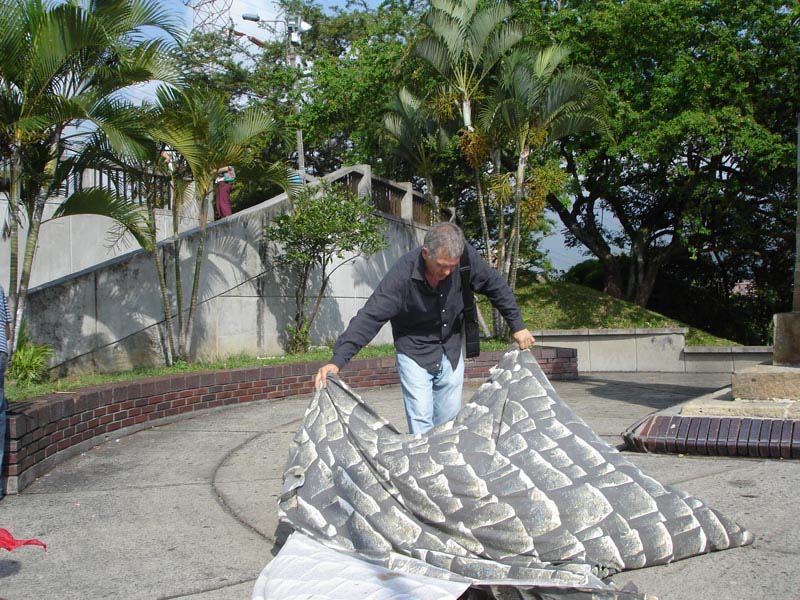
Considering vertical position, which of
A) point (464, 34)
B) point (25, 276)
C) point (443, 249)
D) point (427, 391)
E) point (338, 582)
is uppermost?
point (464, 34)

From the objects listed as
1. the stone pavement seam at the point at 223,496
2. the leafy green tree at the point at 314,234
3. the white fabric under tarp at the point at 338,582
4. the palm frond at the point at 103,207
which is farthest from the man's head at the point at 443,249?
the leafy green tree at the point at 314,234

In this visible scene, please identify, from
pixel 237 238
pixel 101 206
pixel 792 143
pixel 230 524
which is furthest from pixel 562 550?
pixel 792 143

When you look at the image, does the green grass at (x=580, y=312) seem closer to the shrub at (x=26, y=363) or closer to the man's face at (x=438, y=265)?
the shrub at (x=26, y=363)

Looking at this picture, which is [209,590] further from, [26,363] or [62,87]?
[62,87]

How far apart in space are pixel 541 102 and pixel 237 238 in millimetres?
6218

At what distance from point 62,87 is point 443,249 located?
5.79 m

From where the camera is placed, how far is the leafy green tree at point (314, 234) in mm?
12039

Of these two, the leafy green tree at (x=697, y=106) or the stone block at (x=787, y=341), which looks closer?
the stone block at (x=787, y=341)

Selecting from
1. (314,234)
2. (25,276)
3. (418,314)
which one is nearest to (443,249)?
(418,314)

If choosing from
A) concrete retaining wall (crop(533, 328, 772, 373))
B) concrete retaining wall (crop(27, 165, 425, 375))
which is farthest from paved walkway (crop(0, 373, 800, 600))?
concrete retaining wall (crop(533, 328, 772, 373))

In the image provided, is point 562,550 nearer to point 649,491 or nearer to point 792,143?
point 649,491

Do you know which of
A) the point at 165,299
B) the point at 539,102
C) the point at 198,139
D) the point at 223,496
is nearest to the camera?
the point at 223,496

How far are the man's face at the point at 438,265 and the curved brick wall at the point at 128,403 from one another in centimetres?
324

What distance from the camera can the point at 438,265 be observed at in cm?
461
